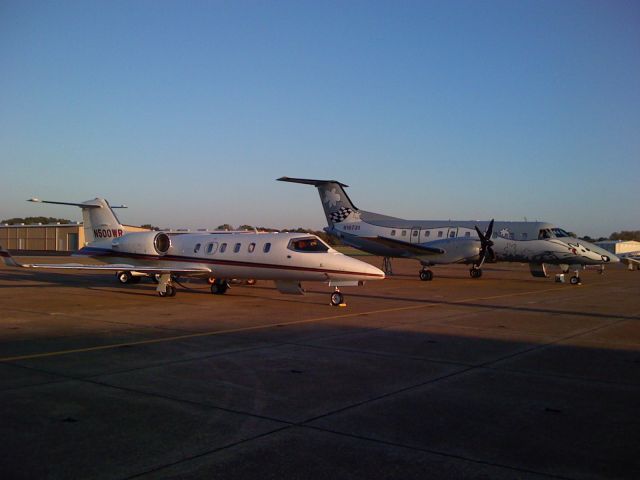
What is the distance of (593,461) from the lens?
5.18m

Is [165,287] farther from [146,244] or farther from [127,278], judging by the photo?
[127,278]

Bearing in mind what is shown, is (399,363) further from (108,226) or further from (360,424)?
(108,226)

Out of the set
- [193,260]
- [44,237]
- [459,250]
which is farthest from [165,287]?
[44,237]

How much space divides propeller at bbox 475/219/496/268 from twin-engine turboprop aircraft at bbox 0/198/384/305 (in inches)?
534

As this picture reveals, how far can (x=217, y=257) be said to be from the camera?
2112 centimetres

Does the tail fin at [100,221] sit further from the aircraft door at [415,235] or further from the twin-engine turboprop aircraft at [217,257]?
the aircraft door at [415,235]

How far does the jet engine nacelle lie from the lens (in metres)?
22.4

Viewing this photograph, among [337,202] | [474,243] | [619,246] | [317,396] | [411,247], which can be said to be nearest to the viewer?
[317,396]

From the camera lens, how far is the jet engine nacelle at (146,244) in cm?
2239

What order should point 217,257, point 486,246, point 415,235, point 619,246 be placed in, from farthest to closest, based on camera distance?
point 619,246 < point 415,235 < point 486,246 < point 217,257

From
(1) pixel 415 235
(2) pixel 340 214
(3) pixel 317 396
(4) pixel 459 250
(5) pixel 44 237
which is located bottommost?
(3) pixel 317 396

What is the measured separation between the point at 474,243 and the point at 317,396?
2462 cm

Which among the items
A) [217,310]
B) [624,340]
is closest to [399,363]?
[624,340]

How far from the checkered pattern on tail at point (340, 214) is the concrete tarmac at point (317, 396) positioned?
2086 centimetres
